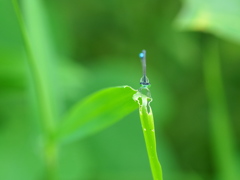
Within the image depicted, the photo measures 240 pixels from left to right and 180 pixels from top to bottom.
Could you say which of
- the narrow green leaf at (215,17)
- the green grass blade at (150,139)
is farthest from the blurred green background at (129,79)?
the green grass blade at (150,139)

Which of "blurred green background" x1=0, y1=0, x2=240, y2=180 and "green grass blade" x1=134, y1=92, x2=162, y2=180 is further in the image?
"blurred green background" x1=0, y1=0, x2=240, y2=180

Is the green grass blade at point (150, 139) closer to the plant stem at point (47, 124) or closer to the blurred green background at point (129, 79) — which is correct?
the plant stem at point (47, 124)

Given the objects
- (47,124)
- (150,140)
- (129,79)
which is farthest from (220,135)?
(150,140)

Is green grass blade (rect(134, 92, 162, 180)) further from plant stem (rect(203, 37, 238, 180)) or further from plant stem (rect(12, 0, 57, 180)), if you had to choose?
plant stem (rect(203, 37, 238, 180))

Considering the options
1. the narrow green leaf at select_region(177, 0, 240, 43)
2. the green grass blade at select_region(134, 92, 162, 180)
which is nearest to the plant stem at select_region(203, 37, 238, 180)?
the narrow green leaf at select_region(177, 0, 240, 43)

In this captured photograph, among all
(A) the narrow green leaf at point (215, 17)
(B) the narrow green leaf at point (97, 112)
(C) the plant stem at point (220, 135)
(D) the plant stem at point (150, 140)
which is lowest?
(D) the plant stem at point (150, 140)

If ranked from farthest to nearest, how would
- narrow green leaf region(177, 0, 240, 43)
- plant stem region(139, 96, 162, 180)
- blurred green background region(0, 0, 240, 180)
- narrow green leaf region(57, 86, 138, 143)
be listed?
blurred green background region(0, 0, 240, 180) < narrow green leaf region(177, 0, 240, 43) < narrow green leaf region(57, 86, 138, 143) < plant stem region(139, 96, 162, 180)
